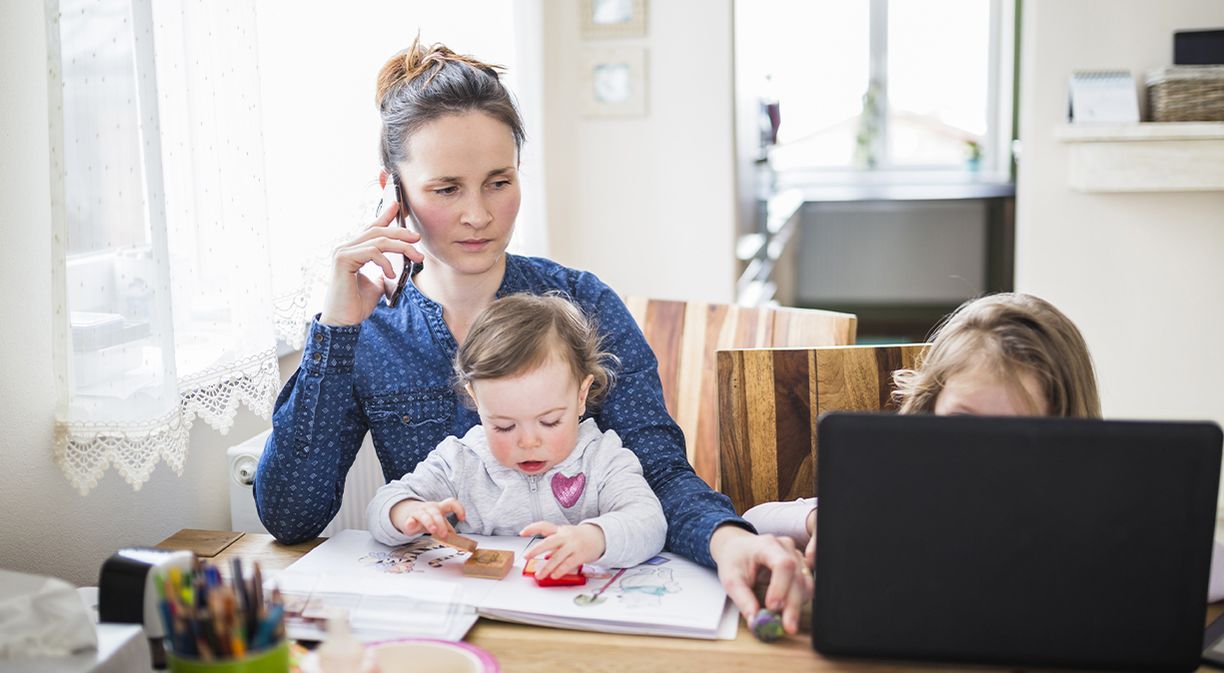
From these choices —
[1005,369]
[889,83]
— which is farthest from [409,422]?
[889,83]

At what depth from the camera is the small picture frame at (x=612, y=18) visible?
135 inches

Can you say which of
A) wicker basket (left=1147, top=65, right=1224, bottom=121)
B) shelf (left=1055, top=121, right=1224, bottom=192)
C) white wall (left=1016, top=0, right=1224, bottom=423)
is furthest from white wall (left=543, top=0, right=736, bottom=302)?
wicker basket (left=1147, top=65, right=1224, bottom=121)

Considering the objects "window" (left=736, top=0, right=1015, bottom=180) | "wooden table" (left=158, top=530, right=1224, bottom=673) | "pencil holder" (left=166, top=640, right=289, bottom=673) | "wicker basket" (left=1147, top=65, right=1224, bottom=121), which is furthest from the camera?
"window" (left=736, top=0, right=1015, bottom=180)

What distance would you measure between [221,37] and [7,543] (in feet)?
2.28

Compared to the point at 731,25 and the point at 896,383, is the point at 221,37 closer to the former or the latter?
the point at 896,383

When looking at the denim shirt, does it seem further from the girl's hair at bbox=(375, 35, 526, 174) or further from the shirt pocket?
the girl's hair at bbox=(375, 35, 526, 174)

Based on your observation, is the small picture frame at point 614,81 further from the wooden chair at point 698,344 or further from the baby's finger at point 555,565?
the baby's finger at point 555,565

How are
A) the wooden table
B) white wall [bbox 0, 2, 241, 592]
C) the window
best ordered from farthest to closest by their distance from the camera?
the window, white wall [bbox 0, 2, 241, 592], the wooden table

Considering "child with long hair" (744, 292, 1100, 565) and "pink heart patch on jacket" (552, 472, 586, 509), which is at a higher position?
"child with long hair" (744, 292, 1100, 565)

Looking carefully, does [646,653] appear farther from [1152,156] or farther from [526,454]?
[1152,156]

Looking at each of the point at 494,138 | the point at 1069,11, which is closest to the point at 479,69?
the point at 494,138

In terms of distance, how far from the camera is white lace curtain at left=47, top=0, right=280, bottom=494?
1.19 metres

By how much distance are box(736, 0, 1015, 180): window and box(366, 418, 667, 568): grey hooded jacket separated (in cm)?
497

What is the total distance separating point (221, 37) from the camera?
57.6 inches
